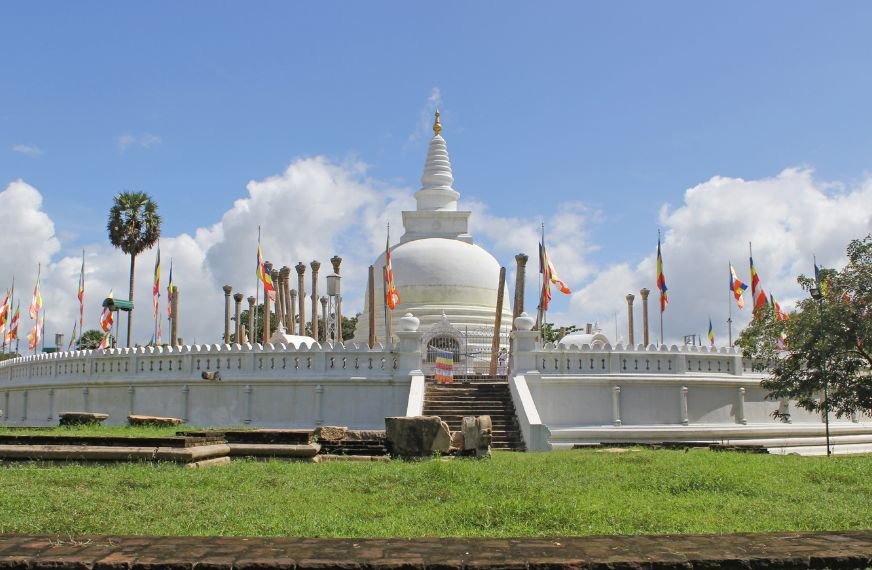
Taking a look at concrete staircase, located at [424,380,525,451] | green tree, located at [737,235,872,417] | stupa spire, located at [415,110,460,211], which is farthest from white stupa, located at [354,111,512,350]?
green tree, located at [737,235,872,417]

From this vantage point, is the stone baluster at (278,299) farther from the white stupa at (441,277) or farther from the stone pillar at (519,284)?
the stone pillar at (519,284)

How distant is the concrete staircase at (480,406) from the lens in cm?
2411

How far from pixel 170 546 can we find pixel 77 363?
28.2m

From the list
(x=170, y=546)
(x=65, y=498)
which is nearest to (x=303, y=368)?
(x=65, y=498)

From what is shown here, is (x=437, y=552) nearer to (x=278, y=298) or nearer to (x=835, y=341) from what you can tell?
(x=835, y=341)

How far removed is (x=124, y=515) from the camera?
9.57 metres

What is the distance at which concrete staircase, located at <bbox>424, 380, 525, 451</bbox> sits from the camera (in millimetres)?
24109

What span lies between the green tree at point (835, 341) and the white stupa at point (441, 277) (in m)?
16.8

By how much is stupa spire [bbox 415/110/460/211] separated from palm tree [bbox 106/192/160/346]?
16.0 metres

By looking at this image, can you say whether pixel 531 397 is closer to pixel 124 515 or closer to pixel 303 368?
pixel 303 368

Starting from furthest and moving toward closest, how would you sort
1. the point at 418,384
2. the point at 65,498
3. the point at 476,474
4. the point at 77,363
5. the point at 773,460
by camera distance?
the point at 77,363, the point at 418,384, the point at 773,460, the point at 476,474, the point at 65,498

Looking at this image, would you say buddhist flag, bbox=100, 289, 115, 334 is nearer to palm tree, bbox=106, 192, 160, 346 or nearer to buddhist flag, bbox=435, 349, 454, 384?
palm tree, bbox=106, 192, 160, 346

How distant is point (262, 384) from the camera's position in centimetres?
2778

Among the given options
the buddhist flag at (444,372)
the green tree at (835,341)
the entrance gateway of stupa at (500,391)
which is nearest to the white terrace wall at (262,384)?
the entrance gateway of stupa at (500,391)
